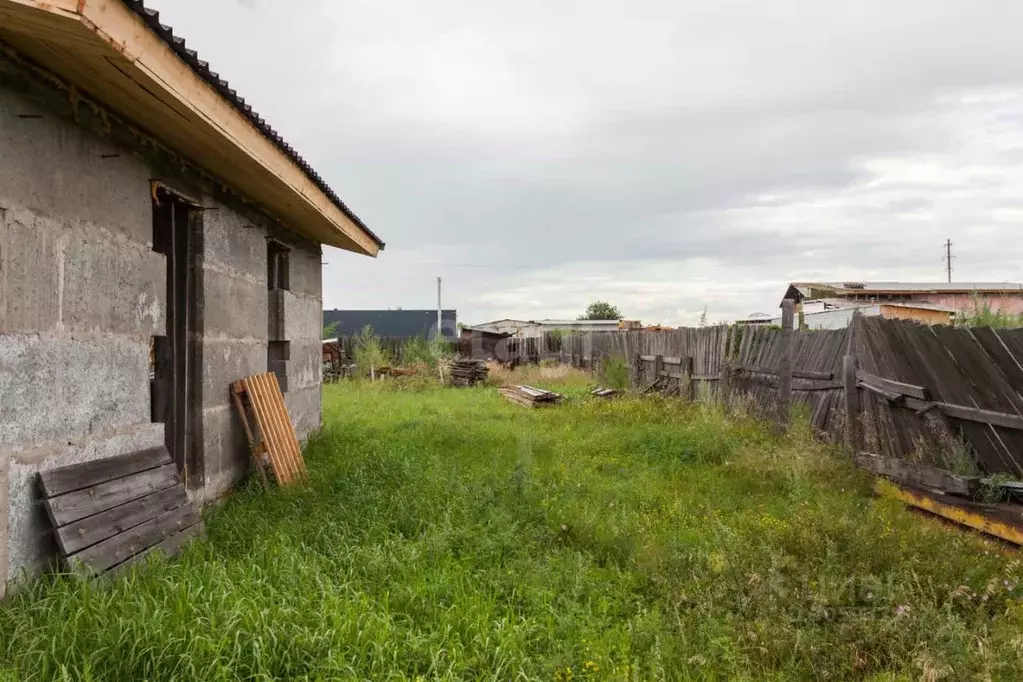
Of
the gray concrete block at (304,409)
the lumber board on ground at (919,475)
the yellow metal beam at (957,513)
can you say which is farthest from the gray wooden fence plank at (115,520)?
the lumber board on ground at (919,475)

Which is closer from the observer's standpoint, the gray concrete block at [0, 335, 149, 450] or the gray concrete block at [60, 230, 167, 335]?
the gray concrete block at [0, 335, 149, 450]

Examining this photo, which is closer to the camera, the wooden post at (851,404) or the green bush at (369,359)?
the wooden post at (851,404)

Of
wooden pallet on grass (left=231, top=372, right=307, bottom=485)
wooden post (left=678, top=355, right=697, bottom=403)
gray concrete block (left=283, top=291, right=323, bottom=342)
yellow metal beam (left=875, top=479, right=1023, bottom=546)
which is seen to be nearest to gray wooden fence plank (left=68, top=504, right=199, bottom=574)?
wooden pallet on grass (left=231, top=372, right=307, bottom=485)

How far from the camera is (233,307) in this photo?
620 cm

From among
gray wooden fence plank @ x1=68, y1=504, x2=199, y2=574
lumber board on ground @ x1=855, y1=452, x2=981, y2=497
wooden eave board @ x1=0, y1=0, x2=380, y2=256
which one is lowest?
lumber board on ground @ x1=855, y1=452, x2=981, y2=497

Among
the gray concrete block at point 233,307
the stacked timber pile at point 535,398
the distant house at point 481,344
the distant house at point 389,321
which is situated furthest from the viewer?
the distant house at point 389,321

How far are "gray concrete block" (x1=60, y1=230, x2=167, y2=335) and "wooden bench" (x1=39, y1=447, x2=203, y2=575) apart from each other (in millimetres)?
793

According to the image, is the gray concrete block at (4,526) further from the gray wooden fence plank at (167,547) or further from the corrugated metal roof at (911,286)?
the corrugated metal roof at (911,286)

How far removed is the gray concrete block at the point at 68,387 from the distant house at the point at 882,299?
20497mm

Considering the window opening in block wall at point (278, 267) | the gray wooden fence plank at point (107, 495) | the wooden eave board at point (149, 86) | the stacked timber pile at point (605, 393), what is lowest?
the stacked timber pile at point (605, 393)

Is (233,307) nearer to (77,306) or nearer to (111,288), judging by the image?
(111,288)

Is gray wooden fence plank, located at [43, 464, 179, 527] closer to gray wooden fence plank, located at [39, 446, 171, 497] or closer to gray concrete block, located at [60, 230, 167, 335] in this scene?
gray wooden fence plank, located at [39, 446, 171, 497]

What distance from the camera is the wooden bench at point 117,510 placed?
349 centimetres

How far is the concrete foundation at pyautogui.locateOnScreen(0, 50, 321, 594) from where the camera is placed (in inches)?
131
